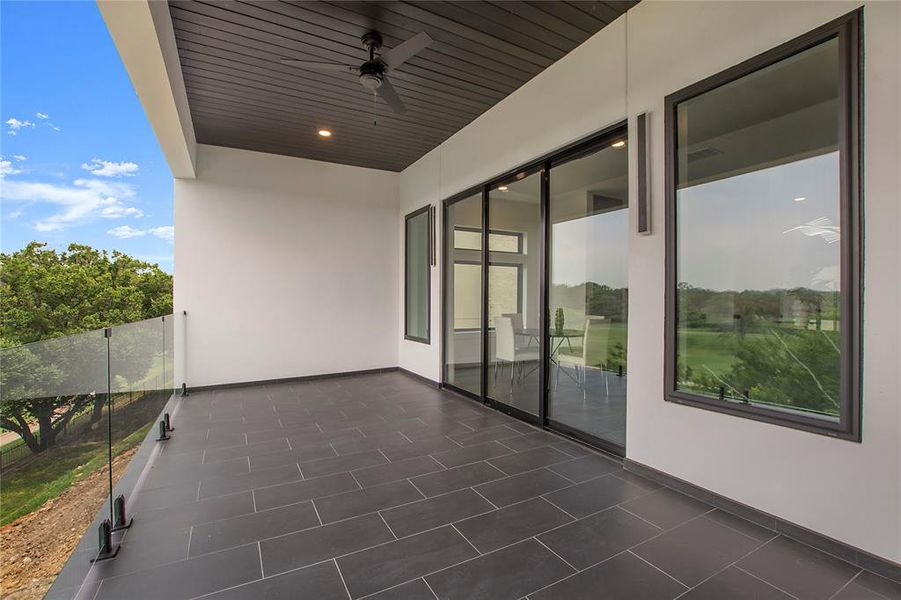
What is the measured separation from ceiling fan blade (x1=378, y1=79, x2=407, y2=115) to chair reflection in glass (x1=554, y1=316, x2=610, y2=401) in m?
2.45

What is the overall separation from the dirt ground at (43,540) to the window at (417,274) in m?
4.17

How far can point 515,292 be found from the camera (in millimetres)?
4121

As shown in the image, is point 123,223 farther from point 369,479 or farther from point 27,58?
point 369,479

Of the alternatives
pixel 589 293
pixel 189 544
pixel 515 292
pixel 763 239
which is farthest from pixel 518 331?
pixel 189 544

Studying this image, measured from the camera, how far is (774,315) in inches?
83.0

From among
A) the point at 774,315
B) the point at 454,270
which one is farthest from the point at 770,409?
the point at 454,270

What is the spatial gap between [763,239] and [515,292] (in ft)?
7.34

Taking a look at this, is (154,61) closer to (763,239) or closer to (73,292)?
(763,239)

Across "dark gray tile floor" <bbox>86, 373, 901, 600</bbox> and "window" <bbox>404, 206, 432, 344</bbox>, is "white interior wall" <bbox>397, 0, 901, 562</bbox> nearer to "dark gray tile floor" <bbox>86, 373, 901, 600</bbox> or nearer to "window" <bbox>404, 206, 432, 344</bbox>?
"dark gray tile floor" <bbox>86, 373, 901, 600</bbox>

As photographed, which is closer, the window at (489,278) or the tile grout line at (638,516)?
the tile grout line at (638,516)

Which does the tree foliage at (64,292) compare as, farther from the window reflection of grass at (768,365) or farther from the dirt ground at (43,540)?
the window reflection of grass at (768,365)

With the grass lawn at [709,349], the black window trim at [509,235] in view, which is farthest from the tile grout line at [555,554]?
the black window trim at [509,235]

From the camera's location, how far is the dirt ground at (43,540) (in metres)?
1.12

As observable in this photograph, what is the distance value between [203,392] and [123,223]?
10555mm
